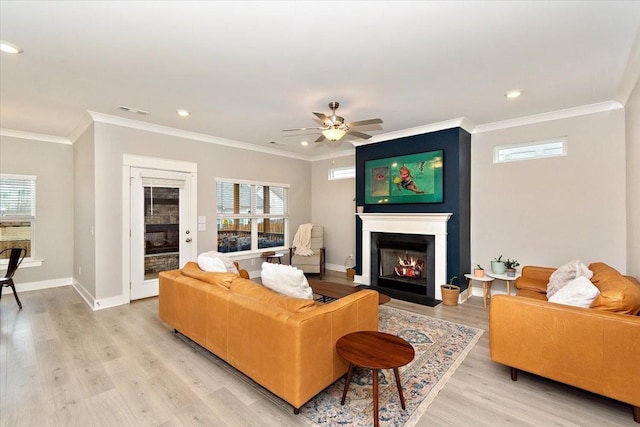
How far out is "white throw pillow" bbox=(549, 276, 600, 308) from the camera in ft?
7.52

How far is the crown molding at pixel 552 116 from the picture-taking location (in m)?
3.80

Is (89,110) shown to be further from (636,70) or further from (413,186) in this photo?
(636,70)

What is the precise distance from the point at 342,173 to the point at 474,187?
2.84m

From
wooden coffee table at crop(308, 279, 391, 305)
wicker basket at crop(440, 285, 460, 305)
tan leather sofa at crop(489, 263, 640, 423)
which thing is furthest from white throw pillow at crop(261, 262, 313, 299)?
wicker basket at crop(440, 285, 460, 305)

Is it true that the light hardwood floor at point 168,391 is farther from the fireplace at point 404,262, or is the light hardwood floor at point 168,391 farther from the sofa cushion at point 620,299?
the fireplace at point 404,262

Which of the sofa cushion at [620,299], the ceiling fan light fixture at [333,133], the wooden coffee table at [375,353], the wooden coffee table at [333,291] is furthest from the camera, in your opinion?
the wooden coffee table at [333,291]

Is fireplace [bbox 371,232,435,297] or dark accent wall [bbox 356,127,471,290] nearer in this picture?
dark accent wall [bbox 356,127,471,290]

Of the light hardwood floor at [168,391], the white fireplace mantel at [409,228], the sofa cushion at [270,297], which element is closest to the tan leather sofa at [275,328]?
the sofa cushion at [270,297]

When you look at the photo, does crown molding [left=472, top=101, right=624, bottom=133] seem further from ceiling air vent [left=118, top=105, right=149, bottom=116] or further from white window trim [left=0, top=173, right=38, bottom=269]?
white window trim [left=0, top=173, right=38, bottom=269]

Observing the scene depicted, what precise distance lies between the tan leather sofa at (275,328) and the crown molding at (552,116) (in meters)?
3.59

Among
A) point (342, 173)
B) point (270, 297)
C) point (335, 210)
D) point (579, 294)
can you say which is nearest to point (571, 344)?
point (579, 294)

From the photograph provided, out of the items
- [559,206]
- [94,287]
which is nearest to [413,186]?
[559,206]

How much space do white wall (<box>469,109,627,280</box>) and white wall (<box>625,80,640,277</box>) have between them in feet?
0.75

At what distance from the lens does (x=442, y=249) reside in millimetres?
4656
